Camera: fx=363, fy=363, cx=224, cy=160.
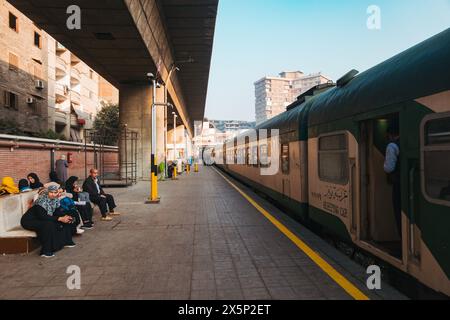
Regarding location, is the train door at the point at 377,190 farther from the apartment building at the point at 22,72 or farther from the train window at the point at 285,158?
the apartment building at the point at 22,72

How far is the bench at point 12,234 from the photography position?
6387 mm

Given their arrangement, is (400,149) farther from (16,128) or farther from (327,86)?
(16,128)

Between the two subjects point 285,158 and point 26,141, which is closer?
point 285,158

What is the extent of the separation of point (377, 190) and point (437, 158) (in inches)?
66.8

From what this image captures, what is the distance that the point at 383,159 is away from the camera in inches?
215

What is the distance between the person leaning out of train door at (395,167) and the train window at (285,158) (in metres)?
4.57

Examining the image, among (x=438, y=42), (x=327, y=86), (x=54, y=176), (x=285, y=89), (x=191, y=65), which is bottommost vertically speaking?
(x=54, y=176)

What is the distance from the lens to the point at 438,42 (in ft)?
13.3

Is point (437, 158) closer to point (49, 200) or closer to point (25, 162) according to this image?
point (49, 200)

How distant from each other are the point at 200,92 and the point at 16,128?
19.4 meters

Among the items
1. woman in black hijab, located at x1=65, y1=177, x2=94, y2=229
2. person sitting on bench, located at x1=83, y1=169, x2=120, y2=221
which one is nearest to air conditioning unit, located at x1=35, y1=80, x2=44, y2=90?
person sitting on bench, located at x1=83, y1=169, x2=120, y2=221

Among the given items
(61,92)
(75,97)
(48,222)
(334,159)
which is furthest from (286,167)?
(75,97)
